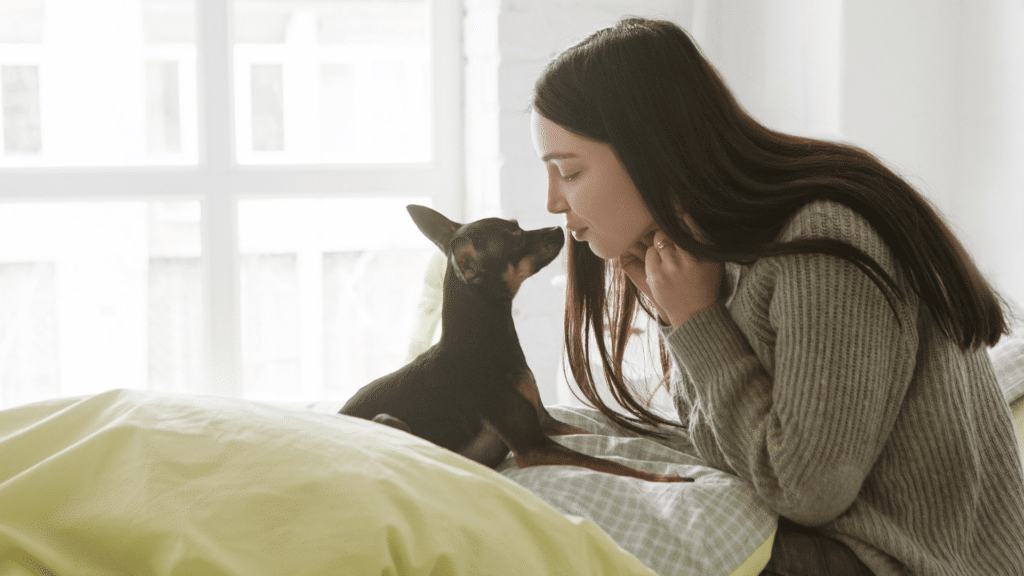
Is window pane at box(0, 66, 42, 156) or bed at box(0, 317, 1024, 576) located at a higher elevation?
window pane at box(0, 66, 42, 156)

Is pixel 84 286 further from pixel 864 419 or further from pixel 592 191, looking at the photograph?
pixel 864 419

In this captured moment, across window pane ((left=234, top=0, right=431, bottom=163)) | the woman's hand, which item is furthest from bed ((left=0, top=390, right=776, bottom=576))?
window pane ((left=234, top=0, right=431, bottom=163))

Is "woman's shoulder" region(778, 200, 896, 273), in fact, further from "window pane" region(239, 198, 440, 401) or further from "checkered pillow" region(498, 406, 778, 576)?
"window pane" region(239, 198, 440, 401)

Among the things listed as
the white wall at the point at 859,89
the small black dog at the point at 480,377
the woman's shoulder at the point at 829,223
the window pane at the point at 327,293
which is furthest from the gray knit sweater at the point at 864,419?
the window pane at the point at 327,293

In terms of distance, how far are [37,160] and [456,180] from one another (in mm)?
1061

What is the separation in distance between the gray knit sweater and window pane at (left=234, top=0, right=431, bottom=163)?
159cm

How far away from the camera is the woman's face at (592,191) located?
82 cm

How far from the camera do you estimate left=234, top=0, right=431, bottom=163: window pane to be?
210 centimetres

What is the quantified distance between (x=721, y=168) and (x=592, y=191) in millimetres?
132

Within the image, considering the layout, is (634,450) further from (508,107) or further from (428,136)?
(428,136)

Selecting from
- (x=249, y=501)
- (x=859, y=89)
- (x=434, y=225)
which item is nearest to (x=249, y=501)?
(x=249, y=501)

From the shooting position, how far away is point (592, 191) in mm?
833

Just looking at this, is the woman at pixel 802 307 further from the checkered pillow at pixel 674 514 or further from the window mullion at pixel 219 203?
the window mullion at pixel 219 203

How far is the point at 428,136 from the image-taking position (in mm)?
2213
